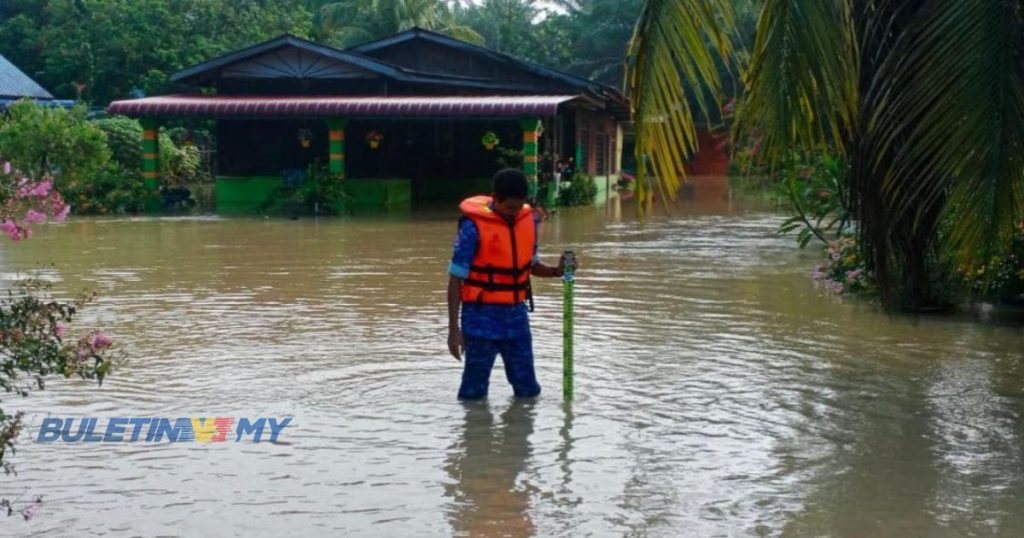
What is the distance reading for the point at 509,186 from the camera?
6629 mm

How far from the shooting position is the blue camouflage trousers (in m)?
7.03

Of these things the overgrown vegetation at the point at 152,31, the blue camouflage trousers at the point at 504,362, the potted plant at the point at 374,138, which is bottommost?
the blue camouflage trousers at the point at 504,362

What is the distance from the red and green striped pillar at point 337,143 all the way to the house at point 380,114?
Result: 1.0 inches

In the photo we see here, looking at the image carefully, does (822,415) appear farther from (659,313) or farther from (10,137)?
(10,137)

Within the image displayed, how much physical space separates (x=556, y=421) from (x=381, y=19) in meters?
40.8

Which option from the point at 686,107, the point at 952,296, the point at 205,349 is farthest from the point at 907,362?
the point at 205,349

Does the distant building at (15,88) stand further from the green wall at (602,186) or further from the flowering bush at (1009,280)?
the flowering bush at (1009,280)

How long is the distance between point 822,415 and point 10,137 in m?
22.2

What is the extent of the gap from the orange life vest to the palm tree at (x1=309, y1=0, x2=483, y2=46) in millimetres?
39049

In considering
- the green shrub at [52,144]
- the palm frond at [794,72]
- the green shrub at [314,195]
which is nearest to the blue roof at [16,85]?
the green shrub at [52,144]

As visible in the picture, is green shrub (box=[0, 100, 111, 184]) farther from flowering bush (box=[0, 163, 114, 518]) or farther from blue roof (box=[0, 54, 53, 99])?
flowering bush (box=[0, 163, 114, 518])

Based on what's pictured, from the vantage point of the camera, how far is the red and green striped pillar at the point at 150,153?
27016 mm

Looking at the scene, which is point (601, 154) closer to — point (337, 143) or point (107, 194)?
point (337, 143)

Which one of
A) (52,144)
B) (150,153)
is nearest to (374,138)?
(150,153)
